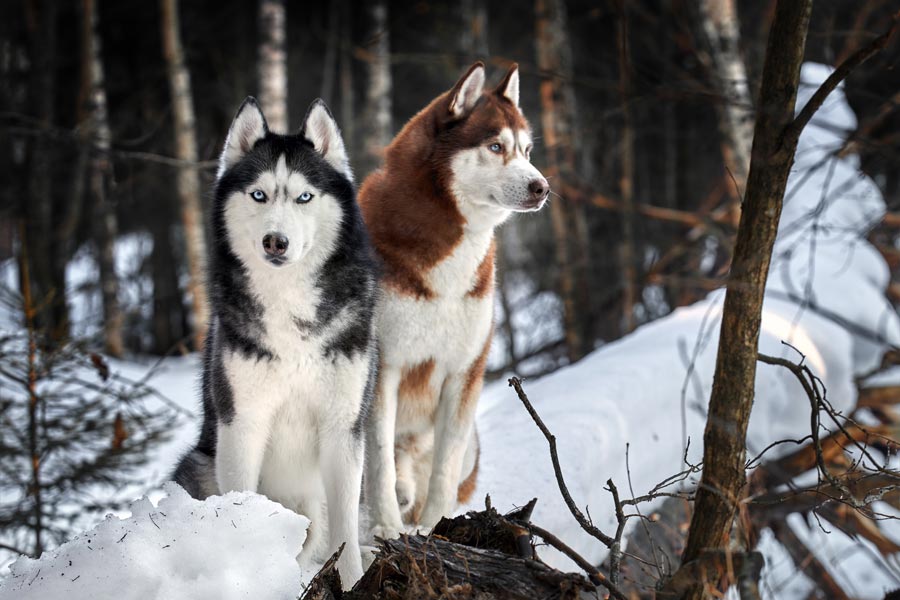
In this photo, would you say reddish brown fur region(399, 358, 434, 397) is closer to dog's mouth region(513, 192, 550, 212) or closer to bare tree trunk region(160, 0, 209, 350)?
dog's mouth region(513, 192, 550, 212)

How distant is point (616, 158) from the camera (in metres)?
13.0

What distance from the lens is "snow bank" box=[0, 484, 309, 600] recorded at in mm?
2125

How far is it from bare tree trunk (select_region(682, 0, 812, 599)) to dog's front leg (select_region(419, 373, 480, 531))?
3.76ft

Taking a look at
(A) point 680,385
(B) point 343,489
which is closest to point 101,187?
(A) point 680,385

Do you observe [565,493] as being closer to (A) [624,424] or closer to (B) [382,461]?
(B) [382,461]

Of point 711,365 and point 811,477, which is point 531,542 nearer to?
point 711,365

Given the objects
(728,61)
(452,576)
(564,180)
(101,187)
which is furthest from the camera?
(564,180)

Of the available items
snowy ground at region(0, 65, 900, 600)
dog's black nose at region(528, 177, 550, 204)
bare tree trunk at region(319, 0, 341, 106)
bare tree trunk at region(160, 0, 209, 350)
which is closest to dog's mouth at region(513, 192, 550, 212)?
dog's black nose at region(528, 177, 550, 204)

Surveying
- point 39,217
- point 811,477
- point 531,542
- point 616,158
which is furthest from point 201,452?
point 616,158

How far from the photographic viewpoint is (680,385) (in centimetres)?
484

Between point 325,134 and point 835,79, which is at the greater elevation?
point 835,79

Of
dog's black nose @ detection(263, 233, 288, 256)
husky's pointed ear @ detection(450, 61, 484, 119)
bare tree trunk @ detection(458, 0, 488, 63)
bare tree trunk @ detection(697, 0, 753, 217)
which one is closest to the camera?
dog's black nose @ detection(263, 233, 288, 256)

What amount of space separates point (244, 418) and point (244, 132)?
0.94 metres

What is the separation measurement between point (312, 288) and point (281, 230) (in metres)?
0.28
